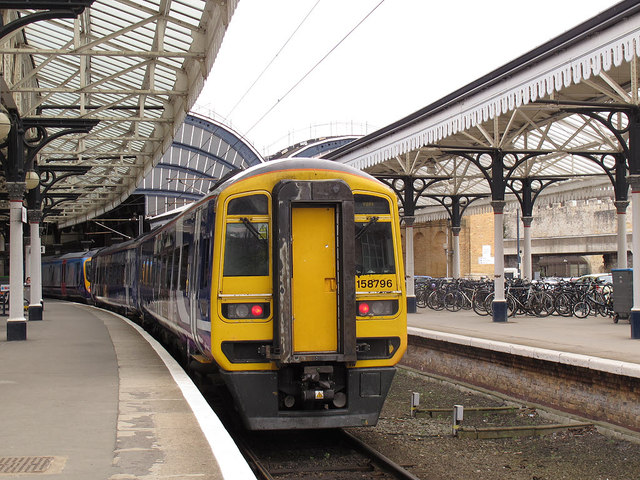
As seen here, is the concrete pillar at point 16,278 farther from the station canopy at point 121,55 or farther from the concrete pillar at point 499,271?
the concrete pillar at point 499,271

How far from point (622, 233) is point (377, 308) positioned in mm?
13782

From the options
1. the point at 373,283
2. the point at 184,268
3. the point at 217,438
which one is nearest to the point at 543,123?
the point at 184,268

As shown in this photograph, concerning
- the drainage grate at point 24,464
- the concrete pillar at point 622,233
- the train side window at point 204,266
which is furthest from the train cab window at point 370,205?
the concrete pillar at point 622,233

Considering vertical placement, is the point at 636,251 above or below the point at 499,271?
above

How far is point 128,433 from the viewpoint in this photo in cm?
627

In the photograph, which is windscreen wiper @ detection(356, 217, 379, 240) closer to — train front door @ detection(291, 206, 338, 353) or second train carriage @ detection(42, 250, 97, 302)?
train front door @ detection(291, 206, 338, 353)

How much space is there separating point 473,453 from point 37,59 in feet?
54.2

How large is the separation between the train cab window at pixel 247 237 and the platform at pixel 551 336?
4.43 metres

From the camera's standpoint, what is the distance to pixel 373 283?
26.6 feet

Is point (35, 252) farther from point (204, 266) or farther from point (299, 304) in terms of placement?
point (299, 304)

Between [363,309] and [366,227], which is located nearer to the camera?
[363,309]

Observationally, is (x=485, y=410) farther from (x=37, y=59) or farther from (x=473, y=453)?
(x=37, y=59)

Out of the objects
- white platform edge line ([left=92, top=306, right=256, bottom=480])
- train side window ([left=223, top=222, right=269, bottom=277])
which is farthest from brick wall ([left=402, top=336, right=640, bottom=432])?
white platform edge line ([left=92, top=306, right=256, bottom=480])

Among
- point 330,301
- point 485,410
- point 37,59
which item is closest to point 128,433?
point 330,301
